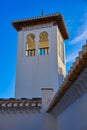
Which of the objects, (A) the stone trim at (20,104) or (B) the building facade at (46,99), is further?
(A) the stone trim at (20,104)

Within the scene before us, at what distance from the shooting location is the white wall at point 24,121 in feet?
31.9

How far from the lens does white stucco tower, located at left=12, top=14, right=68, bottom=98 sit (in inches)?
640

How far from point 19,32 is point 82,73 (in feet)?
49.0

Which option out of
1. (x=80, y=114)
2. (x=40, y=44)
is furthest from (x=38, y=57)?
(x=80, y=114)

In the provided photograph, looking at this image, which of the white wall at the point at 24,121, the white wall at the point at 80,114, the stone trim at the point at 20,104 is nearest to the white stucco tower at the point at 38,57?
the stone trim at the point at 20,104

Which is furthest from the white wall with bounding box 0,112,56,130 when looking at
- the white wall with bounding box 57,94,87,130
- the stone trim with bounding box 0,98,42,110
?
the white wall with bounding box 57,94,87,130

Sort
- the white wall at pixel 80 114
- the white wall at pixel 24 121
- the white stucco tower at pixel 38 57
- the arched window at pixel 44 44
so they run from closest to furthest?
the white wall at pixel 80 114 → the white wall at pixel 24 121 → the white stucco tower at pixel 38 57 → the arched window at pixel 44 44

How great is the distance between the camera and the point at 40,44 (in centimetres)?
1845

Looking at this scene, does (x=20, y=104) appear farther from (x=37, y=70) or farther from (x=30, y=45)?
(x=30, y=45)

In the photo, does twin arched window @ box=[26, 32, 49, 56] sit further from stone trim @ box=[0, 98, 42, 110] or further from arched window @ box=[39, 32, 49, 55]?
stone trim @ box=[0, 98, 42, 110]

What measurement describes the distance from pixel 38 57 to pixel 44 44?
2.13 metres

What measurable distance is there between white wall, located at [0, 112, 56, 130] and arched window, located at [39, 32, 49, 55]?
25.7 ft

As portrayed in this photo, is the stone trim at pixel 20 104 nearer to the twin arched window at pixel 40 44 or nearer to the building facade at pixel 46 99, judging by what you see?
the building facade at pixel 46 99

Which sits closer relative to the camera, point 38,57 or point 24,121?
point 24,121
